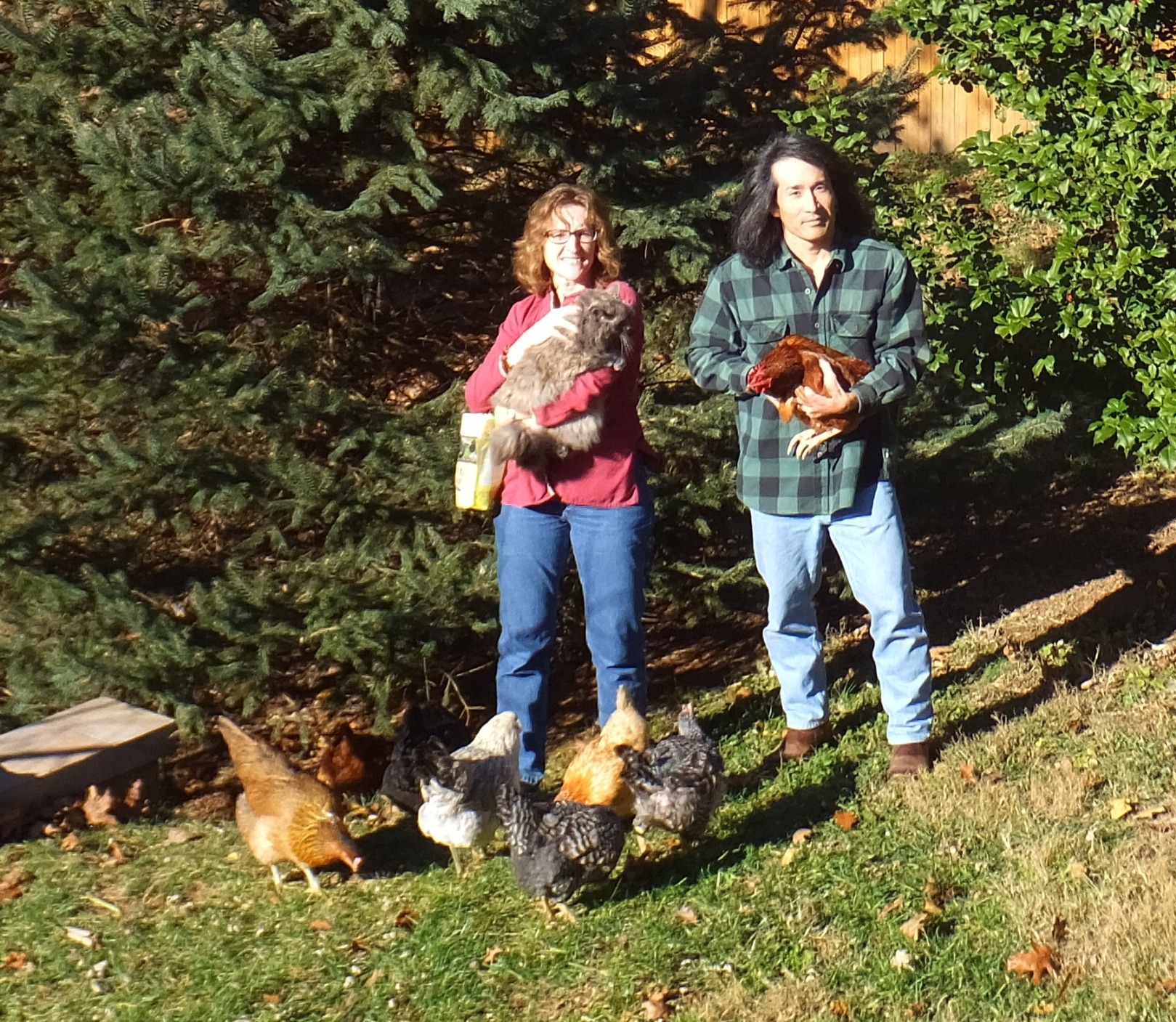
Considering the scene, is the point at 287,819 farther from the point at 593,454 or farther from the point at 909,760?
the point at 909,760

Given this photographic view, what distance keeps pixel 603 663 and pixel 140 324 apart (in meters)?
2.36

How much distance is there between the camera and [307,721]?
20.9 feet

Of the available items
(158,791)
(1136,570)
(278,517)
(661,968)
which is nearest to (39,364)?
(278,517)

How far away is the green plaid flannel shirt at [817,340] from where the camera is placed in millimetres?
4121

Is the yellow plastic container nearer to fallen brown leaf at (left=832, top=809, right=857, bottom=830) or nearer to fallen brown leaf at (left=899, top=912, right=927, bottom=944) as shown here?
fallen brown leaf at (left=832, top=809, right=857, bottom=830)

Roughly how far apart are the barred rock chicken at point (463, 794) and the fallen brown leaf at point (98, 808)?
1.60 m

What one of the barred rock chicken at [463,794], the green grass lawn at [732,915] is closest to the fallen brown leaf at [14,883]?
the green grass lawn at [732,915]

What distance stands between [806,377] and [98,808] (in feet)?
10.9

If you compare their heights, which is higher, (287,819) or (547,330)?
(547,330)

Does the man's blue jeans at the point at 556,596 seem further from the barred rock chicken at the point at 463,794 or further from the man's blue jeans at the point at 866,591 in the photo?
the man's blue jeans at the point at 866,591

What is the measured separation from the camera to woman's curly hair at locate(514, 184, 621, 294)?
4.11 meters

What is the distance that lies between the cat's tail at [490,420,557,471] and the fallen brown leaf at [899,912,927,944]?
1.85m

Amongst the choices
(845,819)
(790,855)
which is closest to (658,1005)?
(790,855)

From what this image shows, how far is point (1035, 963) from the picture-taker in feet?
11.0
